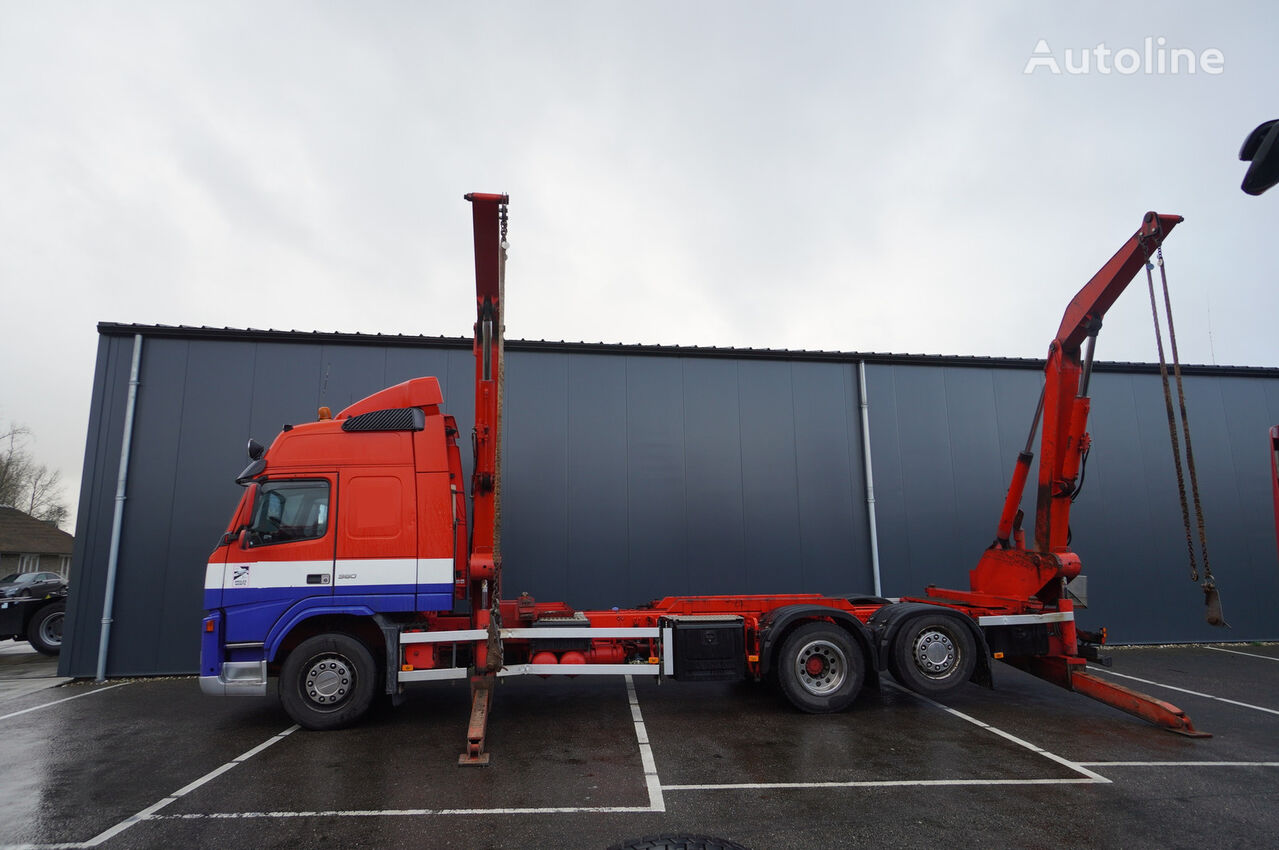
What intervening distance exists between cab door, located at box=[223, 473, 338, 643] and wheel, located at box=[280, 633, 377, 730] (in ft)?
1.44

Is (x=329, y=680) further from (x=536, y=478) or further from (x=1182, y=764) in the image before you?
(x=1182, y=764)

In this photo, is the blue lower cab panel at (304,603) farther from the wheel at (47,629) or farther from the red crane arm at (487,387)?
the wheel at (47,629)

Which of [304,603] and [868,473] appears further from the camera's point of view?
[868,473]

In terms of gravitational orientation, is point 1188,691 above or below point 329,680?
below

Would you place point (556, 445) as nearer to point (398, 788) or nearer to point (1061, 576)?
point (398, 788)

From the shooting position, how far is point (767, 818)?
4.40 meters

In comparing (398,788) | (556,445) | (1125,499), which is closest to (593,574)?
(556,445)

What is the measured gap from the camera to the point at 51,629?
42.6 feet

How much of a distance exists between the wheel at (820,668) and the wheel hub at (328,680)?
15.0ft

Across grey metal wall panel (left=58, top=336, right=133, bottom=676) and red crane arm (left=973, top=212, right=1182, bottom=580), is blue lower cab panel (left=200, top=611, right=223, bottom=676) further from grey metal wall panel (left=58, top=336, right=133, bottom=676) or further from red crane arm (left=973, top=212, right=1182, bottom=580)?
red crane arm (left=973, top=212, right=1182, bottom=580)

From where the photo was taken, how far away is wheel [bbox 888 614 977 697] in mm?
7277

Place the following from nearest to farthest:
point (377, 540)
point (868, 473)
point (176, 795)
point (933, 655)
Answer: point (176, 795) < point (377, 540) < point (933, 655) < point (868, 473)

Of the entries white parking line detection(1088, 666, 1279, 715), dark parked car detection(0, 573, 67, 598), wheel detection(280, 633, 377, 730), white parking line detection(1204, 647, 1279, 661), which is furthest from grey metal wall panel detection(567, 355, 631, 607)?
dark parked car detection(0, 573, 67, 598)

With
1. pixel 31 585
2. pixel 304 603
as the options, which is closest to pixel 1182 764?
pixel 304 603
